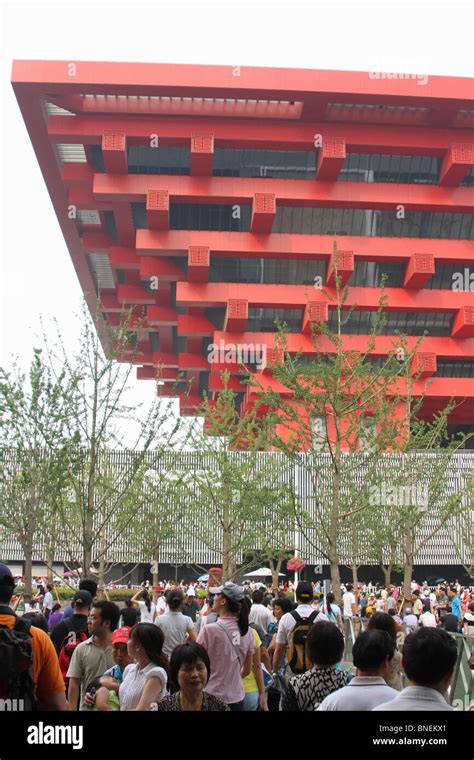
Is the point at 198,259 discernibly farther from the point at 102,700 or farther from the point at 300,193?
the point at 102,700

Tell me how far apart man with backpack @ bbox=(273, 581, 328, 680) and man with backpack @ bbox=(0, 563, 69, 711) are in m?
3.40

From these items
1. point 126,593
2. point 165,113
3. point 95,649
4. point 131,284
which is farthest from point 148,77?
point 95,649

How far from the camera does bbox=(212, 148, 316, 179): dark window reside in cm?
4675

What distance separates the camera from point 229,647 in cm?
688

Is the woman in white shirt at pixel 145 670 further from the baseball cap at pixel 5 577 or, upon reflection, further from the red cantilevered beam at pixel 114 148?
the red cantilevered beam at pixel 114 148

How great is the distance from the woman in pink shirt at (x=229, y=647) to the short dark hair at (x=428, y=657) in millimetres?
3071

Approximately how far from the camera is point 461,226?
49156mm

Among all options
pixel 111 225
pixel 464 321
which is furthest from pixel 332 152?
pixel 111 225

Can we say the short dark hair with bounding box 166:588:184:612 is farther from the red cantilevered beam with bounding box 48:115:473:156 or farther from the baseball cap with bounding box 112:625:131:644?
the red cantilevered beam with bounding box 48:115:473:156

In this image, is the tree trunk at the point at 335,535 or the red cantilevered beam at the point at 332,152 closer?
the tree trunk at the point at 335,535

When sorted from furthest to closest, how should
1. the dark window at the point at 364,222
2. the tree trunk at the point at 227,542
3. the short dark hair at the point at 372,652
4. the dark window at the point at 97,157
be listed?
the dark window at the point at 364,222 → the dark window at the point at 97,157 → the tree trunk at the point at 227,542 → the short dark hair at the point at 372,652

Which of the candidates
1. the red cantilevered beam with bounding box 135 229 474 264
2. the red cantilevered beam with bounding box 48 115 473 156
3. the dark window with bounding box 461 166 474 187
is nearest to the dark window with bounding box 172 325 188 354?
the red cantilevered beam with bounding box 135 229 474 264

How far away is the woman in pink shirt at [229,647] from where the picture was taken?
6852 millimetres

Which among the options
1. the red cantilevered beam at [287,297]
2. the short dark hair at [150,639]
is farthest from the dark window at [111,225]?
the short dark hair at [150,639]
